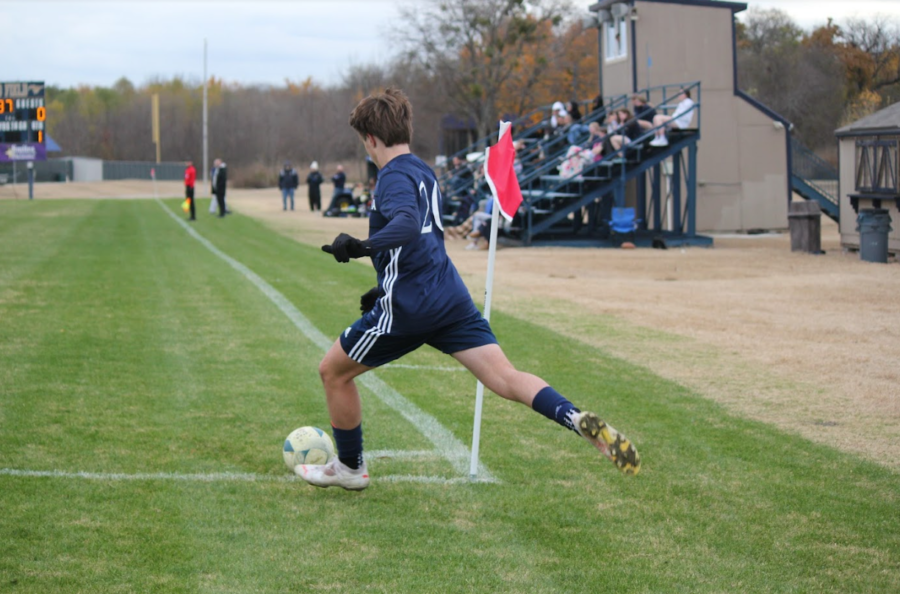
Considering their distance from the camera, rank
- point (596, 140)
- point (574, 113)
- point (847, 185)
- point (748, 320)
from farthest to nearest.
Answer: point (574, 113) → point (596, 140) → point (847, 185) → point (748, 320)

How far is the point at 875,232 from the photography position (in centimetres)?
1816

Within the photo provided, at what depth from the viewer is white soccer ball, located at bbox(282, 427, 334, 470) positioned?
530 cm

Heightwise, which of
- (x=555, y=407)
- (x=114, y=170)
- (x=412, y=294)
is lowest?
(x=555, y=407)

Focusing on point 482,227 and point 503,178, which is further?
point 482,227

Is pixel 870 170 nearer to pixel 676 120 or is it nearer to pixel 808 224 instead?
pixel 808 224

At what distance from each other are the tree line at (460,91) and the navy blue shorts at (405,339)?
2052 centimetres

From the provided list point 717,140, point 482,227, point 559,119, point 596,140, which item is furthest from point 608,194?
point 717,140

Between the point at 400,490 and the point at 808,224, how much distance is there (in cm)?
1718

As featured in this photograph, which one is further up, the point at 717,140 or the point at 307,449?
the point at 717,140

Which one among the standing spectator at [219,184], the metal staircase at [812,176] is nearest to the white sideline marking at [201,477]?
the metal staircase at [812,176]

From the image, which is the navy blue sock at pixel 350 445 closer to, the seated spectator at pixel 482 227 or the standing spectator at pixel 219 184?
the seated spectator at pixel 482 227

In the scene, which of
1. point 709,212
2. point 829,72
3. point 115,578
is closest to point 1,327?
point 115,578

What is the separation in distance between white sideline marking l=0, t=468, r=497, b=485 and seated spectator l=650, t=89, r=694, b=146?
1899cm

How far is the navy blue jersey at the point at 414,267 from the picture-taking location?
14.5 ft
